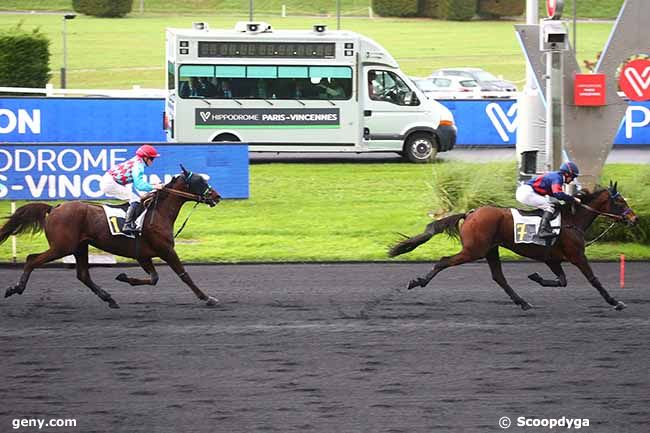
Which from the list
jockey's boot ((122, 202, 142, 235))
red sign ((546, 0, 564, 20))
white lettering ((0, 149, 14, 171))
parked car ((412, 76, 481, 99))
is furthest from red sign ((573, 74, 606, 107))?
parked car ((412, 76, 481, 99))

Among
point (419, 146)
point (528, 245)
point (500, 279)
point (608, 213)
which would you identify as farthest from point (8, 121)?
point (608, 213)

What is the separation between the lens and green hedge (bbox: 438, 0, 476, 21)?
206ft

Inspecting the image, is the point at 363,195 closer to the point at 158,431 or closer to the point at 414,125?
the point at 414,125

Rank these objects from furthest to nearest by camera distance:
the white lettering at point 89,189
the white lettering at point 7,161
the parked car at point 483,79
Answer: the parked car at point 483,79 → the white lettering at point 89,189 → the white lettering at point 7,161

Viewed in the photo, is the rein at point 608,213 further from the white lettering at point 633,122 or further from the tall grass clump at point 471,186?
the white lettering at point 633,122

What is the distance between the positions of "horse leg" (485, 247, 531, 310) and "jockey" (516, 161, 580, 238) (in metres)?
0.59

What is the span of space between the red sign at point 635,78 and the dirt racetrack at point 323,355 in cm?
1004

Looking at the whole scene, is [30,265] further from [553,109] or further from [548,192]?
[553,109]

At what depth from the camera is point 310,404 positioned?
29.0 ft

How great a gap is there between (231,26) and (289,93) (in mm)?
29836

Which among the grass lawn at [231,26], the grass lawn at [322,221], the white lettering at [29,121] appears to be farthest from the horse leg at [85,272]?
the grass lawn at [231,26]

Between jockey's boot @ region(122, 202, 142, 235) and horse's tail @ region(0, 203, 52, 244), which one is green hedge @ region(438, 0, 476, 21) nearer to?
jockey's boot @ region(122, 202, 142, 235)

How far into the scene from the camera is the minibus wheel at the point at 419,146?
26.2 m

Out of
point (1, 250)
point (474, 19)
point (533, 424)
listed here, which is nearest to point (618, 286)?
point (533, 424)
